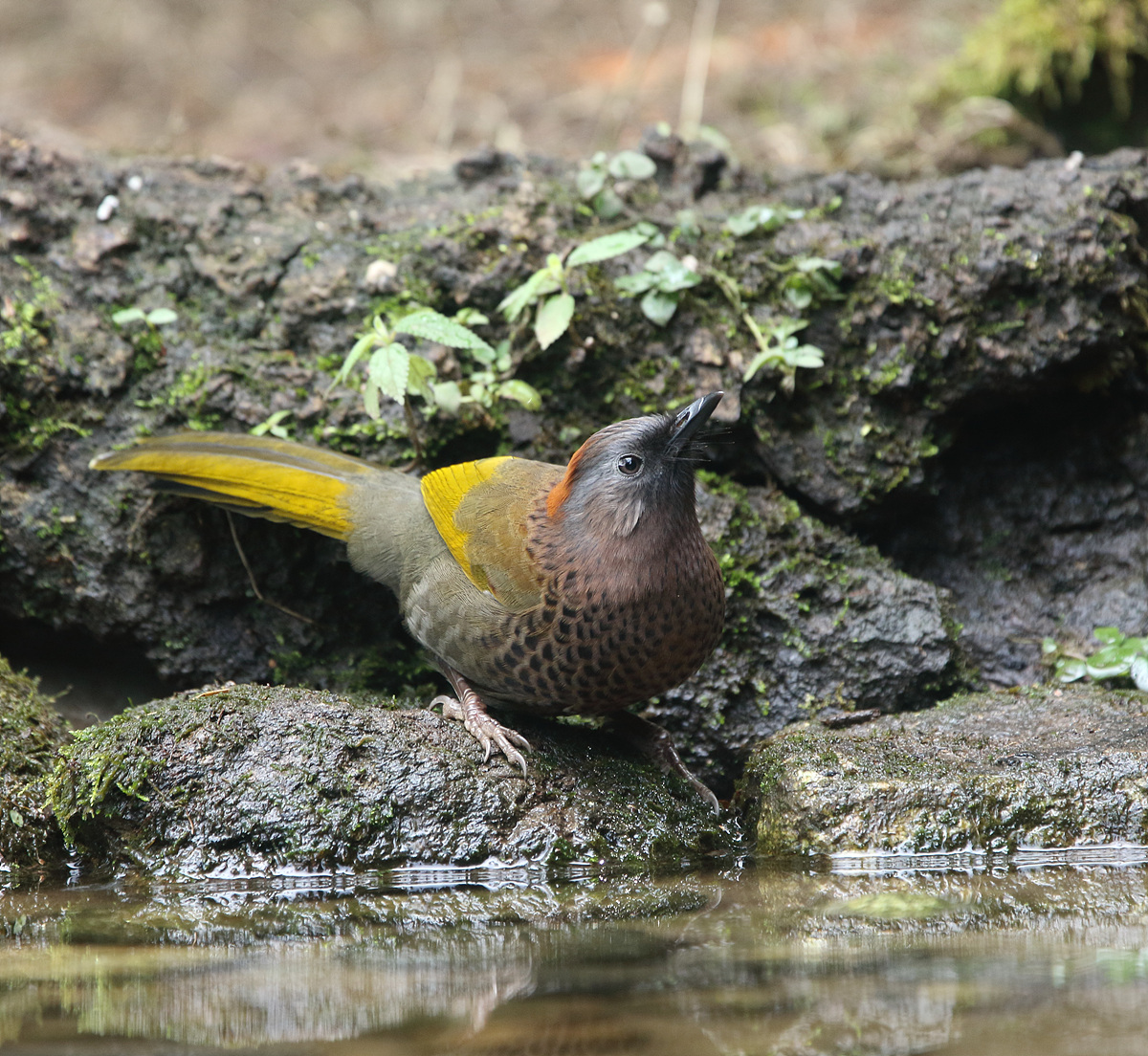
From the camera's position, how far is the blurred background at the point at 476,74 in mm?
7414

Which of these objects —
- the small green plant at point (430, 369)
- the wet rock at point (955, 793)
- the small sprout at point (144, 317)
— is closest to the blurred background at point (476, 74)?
the small sprout at point (144, 317)

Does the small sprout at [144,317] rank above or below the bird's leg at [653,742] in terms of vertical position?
above

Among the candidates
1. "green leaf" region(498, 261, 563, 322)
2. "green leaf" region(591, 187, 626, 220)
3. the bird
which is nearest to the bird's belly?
the bird

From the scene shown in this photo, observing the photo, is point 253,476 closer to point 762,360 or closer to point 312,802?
point 312,802

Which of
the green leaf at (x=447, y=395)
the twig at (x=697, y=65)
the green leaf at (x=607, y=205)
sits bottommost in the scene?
the green leaf at (x=447, y=395)

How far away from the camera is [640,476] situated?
3473 millimetres

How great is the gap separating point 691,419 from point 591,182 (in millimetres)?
1858

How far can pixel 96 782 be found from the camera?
133 inches

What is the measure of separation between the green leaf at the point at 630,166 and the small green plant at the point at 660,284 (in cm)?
53

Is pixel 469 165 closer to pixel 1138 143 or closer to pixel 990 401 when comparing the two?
pixel 990 401

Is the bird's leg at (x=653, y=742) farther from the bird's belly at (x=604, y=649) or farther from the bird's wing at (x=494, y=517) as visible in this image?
the bird's wing at (x=494, y=517)

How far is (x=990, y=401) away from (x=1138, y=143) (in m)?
2.80

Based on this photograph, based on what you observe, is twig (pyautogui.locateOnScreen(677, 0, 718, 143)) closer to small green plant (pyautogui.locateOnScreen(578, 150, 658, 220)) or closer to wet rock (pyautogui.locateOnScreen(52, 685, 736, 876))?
small green plant (pyautogui.locateOnScreen(578, 150, 658, 220))

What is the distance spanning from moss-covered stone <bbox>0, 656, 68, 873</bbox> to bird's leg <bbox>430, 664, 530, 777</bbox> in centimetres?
128
